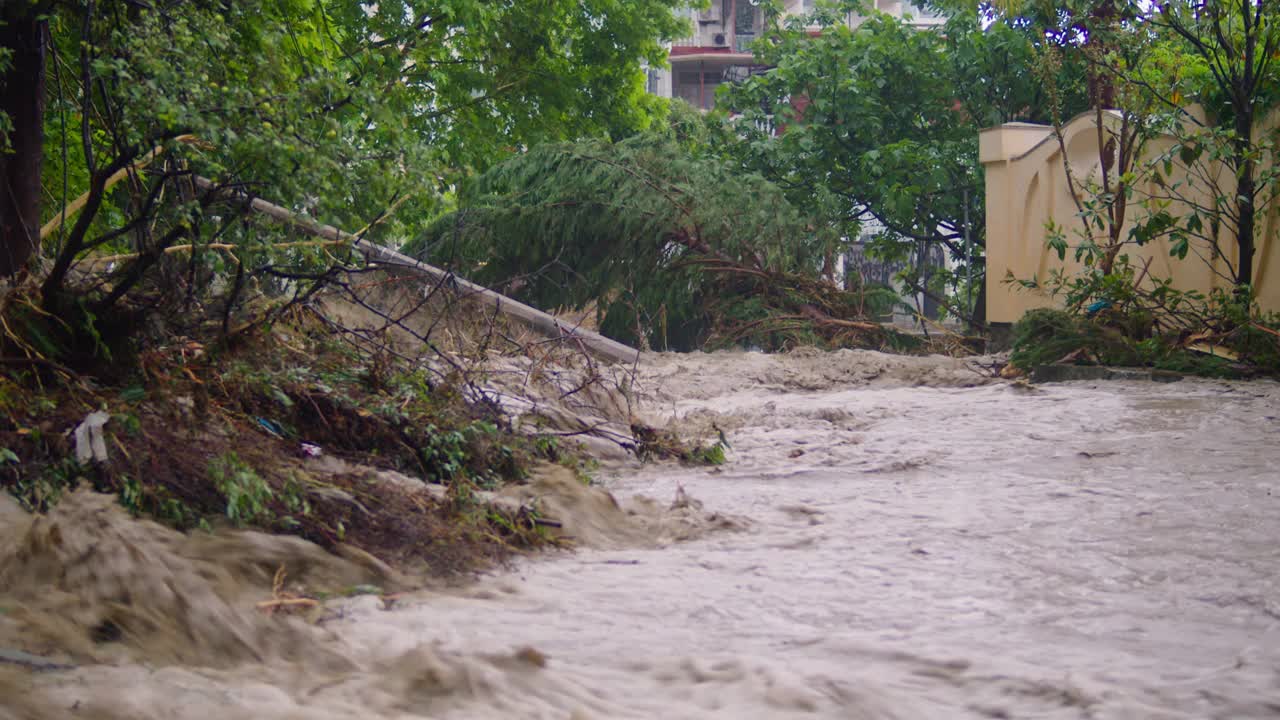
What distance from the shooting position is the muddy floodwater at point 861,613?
7.14 feet

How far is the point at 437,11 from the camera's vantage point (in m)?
15.3

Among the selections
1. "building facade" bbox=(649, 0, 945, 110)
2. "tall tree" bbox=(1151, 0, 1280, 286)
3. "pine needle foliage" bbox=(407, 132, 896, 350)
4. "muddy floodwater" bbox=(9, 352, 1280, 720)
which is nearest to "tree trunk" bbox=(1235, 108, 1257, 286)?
"tall tree" bbox=(1151, 0, 1280, 286)

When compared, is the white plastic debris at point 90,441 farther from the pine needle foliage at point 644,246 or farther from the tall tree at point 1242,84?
the pine needle foliage at point 644,246

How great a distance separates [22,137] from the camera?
4508mm

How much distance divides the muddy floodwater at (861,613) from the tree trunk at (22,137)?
2663 mm

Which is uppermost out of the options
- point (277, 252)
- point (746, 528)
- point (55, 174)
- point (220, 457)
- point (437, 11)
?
point (437, 11)

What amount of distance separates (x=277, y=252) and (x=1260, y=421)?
16.1 ft

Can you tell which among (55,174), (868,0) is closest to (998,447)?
(55,174)

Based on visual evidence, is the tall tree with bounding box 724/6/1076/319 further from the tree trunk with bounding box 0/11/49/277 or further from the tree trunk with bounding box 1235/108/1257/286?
the tree trunk with bounding box 0/11/49/277

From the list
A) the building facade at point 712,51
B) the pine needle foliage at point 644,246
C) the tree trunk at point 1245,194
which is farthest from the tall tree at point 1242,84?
the building facade at point 712,51

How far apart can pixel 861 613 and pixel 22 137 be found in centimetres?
391

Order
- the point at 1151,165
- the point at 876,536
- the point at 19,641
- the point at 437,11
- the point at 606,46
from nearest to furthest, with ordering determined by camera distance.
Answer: the point at 19,641
the point at 876,536
the point at 1151,165
the point at 437,11
the point at 606,46

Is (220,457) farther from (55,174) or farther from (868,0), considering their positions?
(868,0)

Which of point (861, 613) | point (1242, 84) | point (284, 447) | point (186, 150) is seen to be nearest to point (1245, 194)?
point (1242, 84)
